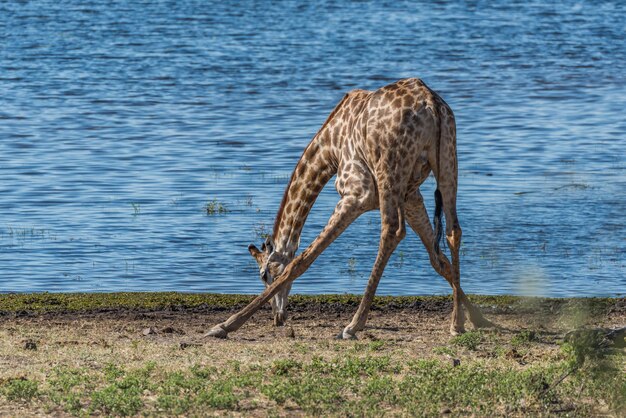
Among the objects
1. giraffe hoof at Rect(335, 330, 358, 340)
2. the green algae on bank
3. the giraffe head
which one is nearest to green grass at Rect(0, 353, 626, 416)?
giraffe hoof at Rect(335, 330, 358, 340)

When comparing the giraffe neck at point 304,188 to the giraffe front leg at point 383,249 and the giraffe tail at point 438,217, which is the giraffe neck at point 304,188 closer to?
the giraffe front leg at point 383,249

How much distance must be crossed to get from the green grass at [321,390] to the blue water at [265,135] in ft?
3.19

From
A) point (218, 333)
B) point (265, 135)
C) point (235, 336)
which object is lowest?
point (265, 135)

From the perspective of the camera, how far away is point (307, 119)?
24.4 m

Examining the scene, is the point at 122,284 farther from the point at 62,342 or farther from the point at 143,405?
the point at 143,405

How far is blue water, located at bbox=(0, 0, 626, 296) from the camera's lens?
1475 centimetres

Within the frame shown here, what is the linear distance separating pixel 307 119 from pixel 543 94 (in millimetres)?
5852

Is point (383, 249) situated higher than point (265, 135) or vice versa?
point (383, 249)

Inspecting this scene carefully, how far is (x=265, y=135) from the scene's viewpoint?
75.3ft

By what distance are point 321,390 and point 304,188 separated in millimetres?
3573

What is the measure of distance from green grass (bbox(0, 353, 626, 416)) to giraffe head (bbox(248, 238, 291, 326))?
230 centimetres

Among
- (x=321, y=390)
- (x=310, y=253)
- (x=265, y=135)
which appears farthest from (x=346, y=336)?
(x=265, y=135)

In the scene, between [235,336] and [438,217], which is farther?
[235,336]

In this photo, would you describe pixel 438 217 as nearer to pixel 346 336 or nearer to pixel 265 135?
pixel 346 336
